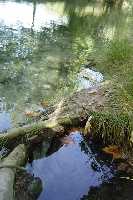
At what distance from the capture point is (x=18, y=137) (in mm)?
4410

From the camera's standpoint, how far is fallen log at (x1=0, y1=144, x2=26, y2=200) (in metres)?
3.29

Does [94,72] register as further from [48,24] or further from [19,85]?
[48,24]

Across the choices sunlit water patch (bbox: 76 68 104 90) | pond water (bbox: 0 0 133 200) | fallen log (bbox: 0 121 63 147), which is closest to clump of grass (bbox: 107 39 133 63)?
pond water (bbox: 0 0 133 200)

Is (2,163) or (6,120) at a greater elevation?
(2,163)

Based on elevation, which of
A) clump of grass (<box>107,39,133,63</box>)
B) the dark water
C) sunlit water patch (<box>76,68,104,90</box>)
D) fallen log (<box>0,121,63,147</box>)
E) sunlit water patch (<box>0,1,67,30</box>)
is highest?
clump of grass (<box>107,39,133,63</box>)

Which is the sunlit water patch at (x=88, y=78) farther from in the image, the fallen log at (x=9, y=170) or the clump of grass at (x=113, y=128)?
the fallen log at (x=9, y=170)

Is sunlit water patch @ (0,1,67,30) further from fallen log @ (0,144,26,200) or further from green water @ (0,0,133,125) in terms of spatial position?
fallen log @ (0,144,26,200)

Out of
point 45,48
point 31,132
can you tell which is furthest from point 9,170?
point 45,48

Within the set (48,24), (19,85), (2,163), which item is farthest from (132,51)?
(48,24)

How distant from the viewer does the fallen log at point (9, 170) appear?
3.29 metres

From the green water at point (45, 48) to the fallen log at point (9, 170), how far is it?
140 cm

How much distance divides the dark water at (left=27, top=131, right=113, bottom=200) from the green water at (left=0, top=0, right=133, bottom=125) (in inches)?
49.7

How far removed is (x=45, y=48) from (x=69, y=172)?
611 cm

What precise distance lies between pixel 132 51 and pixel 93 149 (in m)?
2.40
